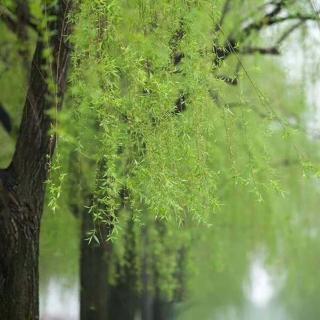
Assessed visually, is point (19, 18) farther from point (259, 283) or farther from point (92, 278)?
point (259, 283)

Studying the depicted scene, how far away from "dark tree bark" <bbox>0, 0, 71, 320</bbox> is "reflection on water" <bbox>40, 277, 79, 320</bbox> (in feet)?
24.3

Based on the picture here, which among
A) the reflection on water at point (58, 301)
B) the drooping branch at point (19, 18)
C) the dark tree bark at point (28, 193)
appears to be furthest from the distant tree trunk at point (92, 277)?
the reflection on water at point (58, 301)

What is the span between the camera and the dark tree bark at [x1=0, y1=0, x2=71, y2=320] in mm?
5523

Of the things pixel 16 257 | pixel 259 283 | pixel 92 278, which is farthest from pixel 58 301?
pixel 16 257

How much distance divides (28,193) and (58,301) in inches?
357

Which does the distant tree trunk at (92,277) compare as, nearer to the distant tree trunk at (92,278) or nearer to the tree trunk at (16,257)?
the distant tree trunk at (92,278)

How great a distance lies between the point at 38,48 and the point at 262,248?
830 centimetres

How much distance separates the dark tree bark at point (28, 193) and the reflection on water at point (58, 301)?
7419 millimetres

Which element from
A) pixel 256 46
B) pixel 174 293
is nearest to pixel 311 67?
pixel 256 46

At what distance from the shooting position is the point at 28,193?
221 inches

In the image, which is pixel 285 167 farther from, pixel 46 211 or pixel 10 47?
pixel 10 47

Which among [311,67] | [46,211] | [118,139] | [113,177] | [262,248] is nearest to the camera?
[113,177]

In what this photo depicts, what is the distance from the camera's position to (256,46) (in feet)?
29.7

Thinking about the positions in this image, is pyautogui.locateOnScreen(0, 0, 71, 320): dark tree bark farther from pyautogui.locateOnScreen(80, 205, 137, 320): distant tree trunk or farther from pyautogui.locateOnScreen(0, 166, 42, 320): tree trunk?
pyautogui.locateOnScreen(80, 205, 137, 320): distant tree trunk
